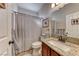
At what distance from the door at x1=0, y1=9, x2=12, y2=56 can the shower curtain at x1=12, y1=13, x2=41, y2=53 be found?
0.24ft

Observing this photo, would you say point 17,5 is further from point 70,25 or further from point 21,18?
point 70,25

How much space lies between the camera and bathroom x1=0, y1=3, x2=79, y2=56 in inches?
48.4

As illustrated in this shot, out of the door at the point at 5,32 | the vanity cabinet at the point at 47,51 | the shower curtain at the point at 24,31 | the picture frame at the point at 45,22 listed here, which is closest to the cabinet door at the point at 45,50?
the vanity cabinet at the point at 47,51

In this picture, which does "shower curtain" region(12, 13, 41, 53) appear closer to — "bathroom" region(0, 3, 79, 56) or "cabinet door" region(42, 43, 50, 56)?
"bathroom" region(0, 3, 79, 56)

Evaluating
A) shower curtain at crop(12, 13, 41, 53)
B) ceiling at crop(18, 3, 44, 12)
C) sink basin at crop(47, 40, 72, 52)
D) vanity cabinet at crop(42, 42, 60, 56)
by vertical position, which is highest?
ceiling at crop(18, 3, 44, 12)

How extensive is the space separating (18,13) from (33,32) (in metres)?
0.31

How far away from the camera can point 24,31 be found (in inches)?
50.1

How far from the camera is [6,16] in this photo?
1.23m

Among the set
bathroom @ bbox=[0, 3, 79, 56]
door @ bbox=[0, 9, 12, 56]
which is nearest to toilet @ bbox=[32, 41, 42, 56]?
bathroom @ bbox=[0, 3, 79, 56]

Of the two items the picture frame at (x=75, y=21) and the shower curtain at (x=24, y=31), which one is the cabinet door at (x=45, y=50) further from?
the picture frame at (x=75, y=21)

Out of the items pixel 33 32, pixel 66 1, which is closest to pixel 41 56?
pixel 33 32

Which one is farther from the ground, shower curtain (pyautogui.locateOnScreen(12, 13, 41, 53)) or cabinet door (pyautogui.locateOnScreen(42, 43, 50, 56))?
shower curtain (pyautogui.locateOnScreen(12, 13, 41, 53))

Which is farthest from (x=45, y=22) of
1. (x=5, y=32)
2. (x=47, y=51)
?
(x=5, y=32)

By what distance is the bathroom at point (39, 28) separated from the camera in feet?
4.04
